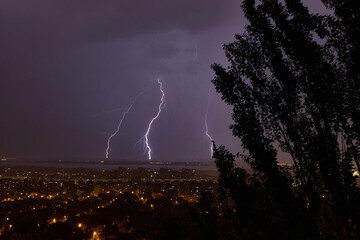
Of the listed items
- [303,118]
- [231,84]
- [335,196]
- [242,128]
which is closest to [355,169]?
[335,196]

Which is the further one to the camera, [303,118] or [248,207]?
[248,207]

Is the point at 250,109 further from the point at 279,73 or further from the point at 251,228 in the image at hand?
the point at 251,228

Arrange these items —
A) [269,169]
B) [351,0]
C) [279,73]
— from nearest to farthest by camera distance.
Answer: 1. [351,0]
2. [269,169]
3. [279,73]

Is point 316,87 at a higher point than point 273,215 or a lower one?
higher

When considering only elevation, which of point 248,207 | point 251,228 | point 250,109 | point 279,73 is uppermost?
point 279,73

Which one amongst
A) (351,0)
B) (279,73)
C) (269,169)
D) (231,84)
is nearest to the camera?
(351,0)

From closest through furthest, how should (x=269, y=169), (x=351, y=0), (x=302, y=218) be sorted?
(x=351, y=0), (x=302, y=218), (x=269, y=169)

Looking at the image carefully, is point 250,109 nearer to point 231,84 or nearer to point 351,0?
point 231,84

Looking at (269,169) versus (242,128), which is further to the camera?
(242,128)

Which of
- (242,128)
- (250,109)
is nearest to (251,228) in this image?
(242,128)
